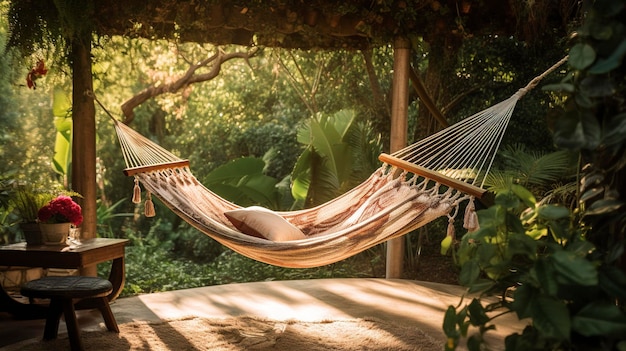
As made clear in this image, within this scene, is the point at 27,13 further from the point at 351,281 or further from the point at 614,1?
the point at 614,1

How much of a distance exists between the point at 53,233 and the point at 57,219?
76mm

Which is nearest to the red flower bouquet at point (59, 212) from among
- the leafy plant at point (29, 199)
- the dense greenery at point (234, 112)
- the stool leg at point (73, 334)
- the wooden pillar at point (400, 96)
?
the leafy plant at point (29, 199)

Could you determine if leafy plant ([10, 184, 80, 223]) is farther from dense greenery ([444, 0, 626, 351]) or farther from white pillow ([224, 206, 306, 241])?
dense greenery ([444, 0, 626, 351])

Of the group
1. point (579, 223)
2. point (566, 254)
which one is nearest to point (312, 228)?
point (579, 223)

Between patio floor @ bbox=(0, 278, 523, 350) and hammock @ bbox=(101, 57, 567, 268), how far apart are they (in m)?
0.37

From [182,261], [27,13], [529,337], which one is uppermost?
[27,13]

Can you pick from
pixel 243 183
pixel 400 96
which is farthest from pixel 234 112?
pixel 400 96

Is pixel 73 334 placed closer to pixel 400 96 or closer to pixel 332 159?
pixel 400 96

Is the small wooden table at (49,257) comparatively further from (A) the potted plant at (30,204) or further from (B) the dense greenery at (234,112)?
(B) the dense greenery at (234,112)

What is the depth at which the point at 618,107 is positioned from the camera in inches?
57.1

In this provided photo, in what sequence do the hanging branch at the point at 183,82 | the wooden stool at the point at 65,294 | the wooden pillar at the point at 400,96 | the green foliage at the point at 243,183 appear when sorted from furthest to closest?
1. the hanging branch at the point at 183,82
2. the green foliage at the point at 243,183
3. the wooden pillar at the point at 400,96
4. the wooden stool at the point at 65,294

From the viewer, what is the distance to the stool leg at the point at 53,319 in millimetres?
2875

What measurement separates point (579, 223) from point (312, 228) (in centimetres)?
216

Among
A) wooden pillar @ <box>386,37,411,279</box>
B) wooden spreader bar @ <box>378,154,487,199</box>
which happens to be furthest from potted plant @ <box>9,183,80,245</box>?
wooden pillar @ <box>386,37,411,279</box>
